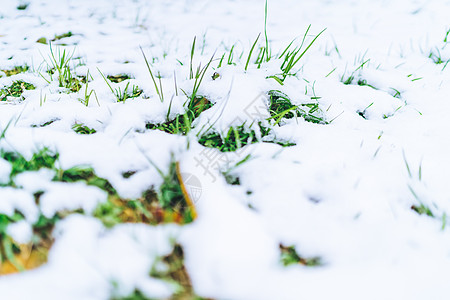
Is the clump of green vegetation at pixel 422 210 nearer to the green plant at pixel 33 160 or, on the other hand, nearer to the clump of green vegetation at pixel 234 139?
the clump of green vegetation at pixel 234 139

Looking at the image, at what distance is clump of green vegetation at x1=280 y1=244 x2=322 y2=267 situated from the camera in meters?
0.73

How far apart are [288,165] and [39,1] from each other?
10.1ft

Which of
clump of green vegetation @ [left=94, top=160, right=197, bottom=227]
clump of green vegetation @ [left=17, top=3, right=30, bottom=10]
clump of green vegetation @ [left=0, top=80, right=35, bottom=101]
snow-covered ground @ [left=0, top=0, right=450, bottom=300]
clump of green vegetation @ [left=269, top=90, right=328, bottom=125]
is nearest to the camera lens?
snow-covered ground @ [left=0, top=0, right=450, bottom=300]

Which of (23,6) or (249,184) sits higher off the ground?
(23,6)

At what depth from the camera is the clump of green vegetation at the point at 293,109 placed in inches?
48.2

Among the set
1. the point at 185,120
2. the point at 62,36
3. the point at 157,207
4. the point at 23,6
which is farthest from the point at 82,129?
the point at 23,6

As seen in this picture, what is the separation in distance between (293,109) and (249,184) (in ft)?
1.47

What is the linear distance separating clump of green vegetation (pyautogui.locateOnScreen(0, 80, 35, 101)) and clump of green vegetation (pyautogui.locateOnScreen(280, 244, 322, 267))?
1.36 meters

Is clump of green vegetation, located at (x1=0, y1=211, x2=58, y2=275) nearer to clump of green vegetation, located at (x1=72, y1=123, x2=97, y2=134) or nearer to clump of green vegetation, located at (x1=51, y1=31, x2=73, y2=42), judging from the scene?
clump of green vegetation, located at (x1=72, y1=123, x2=97, y2=134)

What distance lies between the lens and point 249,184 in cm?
91

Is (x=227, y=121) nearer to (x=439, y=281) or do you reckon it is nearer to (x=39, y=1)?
(x=439, y=281)

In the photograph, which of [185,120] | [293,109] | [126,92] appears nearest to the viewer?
[185,120]

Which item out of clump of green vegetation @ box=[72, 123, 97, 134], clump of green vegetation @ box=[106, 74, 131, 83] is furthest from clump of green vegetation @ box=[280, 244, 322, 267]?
clump of green vegetation @ box=[106, 74, 131, 83]

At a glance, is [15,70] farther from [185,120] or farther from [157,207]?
[157,207]
